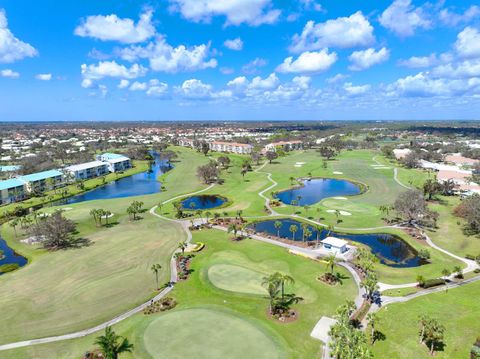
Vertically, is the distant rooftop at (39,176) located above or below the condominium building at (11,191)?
above

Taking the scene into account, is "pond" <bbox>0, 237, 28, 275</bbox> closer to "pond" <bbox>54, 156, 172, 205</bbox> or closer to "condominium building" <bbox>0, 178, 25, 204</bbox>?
"pond" <bbox>54, 156, 172, 205</bbox>

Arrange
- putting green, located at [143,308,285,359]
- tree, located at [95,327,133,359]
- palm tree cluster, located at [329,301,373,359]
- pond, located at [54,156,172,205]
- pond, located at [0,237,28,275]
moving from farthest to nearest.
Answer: pond, located at [54,156,172,205]
pond, located at [0,237,28,275]
putting green, located at [143,308,285,359]
tree, located at [95,327,133,359]
palm tree cluster, located at [329,301,373,359]

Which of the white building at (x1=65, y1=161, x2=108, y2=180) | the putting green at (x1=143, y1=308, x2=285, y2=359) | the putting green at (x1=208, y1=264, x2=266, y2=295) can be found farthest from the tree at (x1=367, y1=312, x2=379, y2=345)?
the white building at (x1=65, y1=161, x2=108, y2=180)

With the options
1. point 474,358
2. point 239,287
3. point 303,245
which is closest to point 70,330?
point 239,287

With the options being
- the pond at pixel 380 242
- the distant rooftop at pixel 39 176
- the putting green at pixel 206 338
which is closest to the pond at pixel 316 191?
the pond at pixel 380 242

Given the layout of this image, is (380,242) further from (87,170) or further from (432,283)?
(87,170)

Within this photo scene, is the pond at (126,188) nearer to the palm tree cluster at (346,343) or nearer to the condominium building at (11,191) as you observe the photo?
the condominium building at (11,191)
